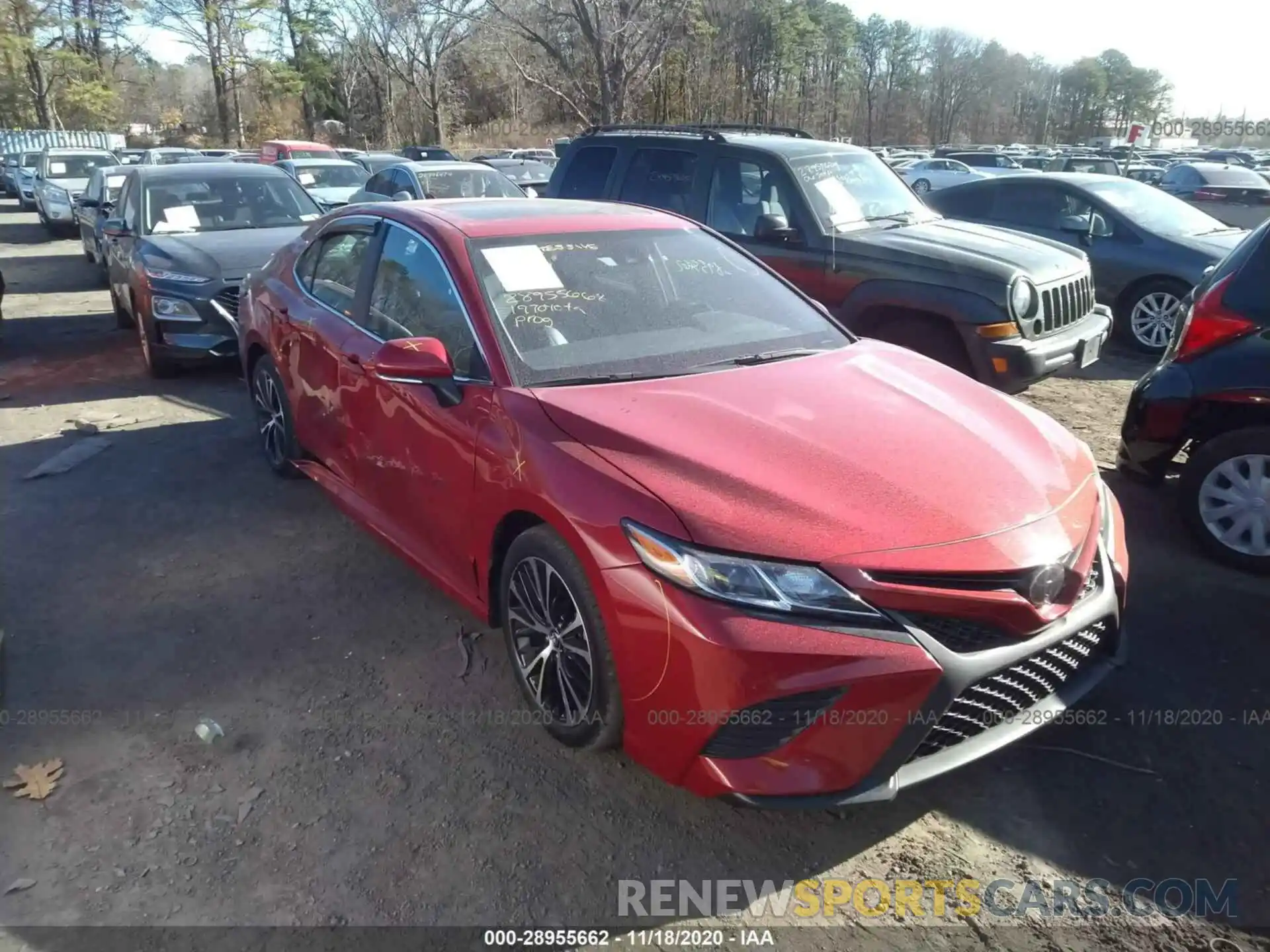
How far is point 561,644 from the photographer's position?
3.05 metres

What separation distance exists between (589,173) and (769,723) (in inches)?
256

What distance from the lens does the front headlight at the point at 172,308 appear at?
25.3ft

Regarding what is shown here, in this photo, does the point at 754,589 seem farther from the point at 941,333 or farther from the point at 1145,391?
the point at 941,333

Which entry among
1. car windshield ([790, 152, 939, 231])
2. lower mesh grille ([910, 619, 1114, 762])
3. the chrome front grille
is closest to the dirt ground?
lower mesh grille ([910, 619, 1114, 762])

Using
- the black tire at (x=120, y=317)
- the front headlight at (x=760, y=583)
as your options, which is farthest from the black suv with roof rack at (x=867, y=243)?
the black tire at (x=120, y=317)

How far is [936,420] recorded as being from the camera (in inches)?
128

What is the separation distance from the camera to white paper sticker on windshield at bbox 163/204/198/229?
864cm

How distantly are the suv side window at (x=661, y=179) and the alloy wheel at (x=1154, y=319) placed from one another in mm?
4800

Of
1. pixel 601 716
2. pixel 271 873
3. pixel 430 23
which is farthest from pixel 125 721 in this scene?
pixel 430 23

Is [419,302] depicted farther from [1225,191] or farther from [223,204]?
[1225,191]

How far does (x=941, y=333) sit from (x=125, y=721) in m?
5.27

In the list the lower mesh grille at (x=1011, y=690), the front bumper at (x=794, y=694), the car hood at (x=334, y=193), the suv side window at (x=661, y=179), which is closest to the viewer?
the front bumper at (x=794, y=694)

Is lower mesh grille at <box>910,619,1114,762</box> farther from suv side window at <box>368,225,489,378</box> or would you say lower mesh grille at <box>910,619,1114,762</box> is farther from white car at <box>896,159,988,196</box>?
white car at <box>896,159,988,196</box>

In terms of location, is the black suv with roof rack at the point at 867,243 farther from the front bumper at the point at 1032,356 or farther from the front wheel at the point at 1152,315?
the front wheel at the point at 1152,315
